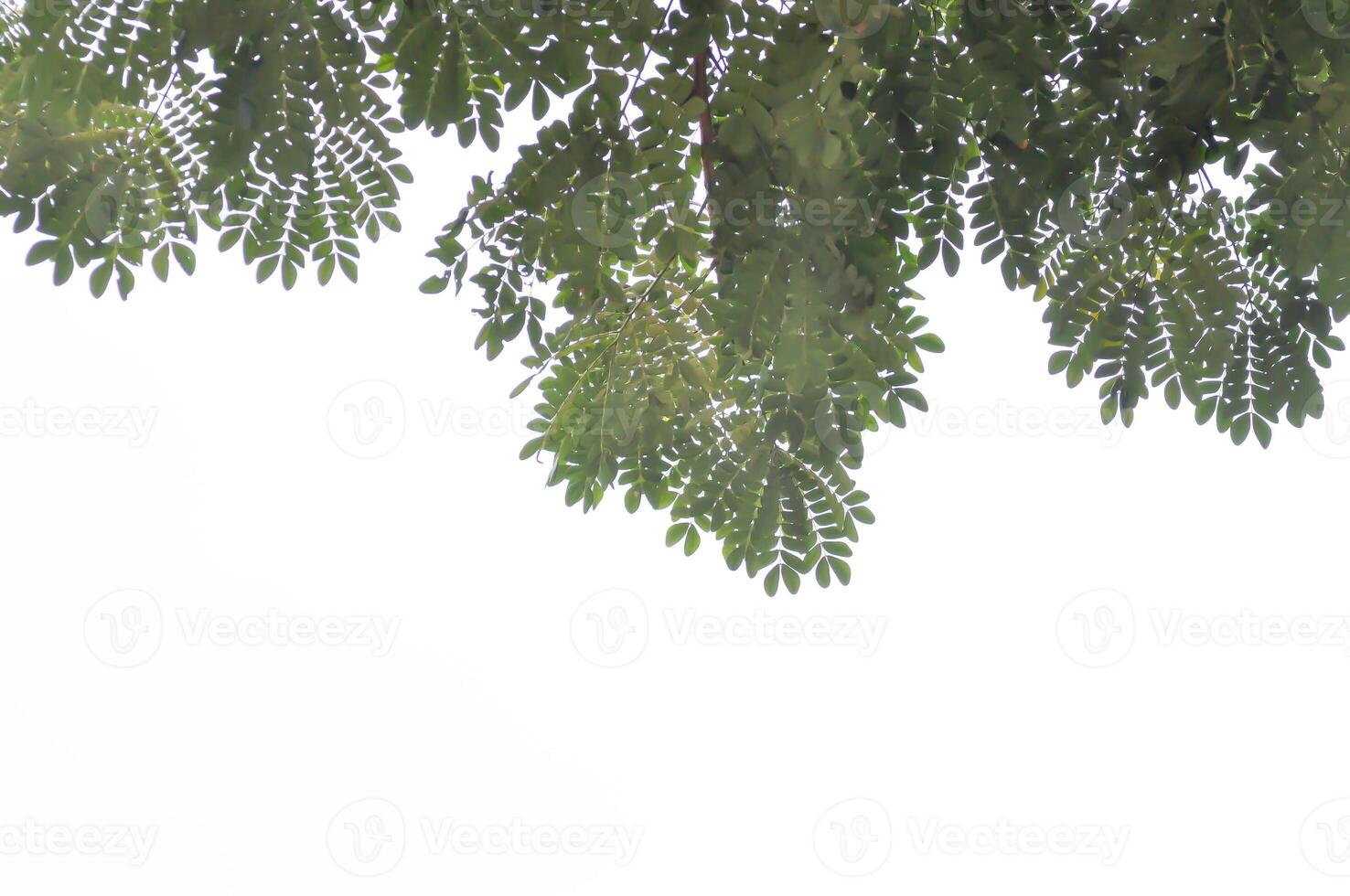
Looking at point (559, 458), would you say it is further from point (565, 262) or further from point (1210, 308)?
point (1210, 308)

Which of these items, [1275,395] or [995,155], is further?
[1275,395]

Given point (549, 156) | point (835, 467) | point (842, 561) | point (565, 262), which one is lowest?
point (842, 561)

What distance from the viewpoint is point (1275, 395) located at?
2.28 meters

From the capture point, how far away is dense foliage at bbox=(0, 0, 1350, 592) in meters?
1.82

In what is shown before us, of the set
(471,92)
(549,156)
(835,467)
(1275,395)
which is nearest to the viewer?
(471,92)

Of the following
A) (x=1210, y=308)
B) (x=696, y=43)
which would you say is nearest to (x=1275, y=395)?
(x=1210, y=308)

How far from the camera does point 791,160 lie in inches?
→ 74.0

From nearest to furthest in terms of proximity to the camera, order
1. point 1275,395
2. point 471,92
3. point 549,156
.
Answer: point 471,92 → point 549,156 → point 1275,395

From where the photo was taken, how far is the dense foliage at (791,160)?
1.82m

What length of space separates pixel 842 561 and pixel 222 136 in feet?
5.81

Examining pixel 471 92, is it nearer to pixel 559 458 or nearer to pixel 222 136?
pixel 222 136

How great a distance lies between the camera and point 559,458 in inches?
107

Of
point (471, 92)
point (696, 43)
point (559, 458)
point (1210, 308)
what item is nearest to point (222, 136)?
point (471, 92)

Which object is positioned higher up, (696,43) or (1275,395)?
(696,43)
